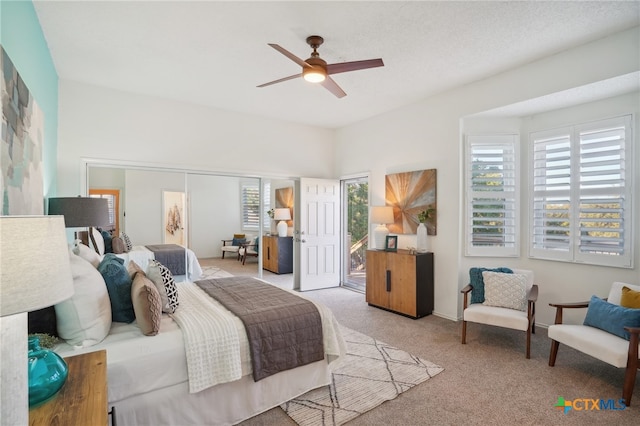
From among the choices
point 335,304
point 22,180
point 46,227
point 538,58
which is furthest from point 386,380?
point 538,58

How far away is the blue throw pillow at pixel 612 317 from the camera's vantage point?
8.15ft

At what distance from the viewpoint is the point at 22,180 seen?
191 cm

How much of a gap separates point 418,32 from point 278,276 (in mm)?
4364

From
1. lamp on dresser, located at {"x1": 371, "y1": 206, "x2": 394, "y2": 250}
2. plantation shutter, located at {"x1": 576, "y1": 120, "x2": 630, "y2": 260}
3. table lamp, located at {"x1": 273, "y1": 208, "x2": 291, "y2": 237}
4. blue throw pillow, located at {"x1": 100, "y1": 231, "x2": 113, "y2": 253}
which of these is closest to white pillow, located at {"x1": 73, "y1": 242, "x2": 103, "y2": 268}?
blue throw pillow, located at {"x1": 100, "y1": 231, "x2": 113, "y2": 253}

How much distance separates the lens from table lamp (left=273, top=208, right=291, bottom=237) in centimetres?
573

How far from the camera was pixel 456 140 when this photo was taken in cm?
418

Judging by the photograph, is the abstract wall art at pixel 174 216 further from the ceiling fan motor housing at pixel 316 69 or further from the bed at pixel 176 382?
the ceiling fan motor housing at pixel 316 69

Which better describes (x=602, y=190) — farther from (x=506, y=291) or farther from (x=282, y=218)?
(x=282, y=218)

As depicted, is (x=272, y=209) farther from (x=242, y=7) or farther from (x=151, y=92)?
(x=242, y=7)

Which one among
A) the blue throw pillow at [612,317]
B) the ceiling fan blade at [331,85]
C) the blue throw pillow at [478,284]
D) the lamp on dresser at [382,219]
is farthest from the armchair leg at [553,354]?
the ceiling fan blade at [331,85]

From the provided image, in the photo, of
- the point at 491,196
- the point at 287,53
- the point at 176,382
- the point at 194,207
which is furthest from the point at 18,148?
the point at 491,196

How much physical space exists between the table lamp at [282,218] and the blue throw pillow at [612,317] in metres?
4.31

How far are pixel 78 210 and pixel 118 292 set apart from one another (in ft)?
4.31

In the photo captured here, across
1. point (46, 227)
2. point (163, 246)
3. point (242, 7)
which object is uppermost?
point (242, 7)
